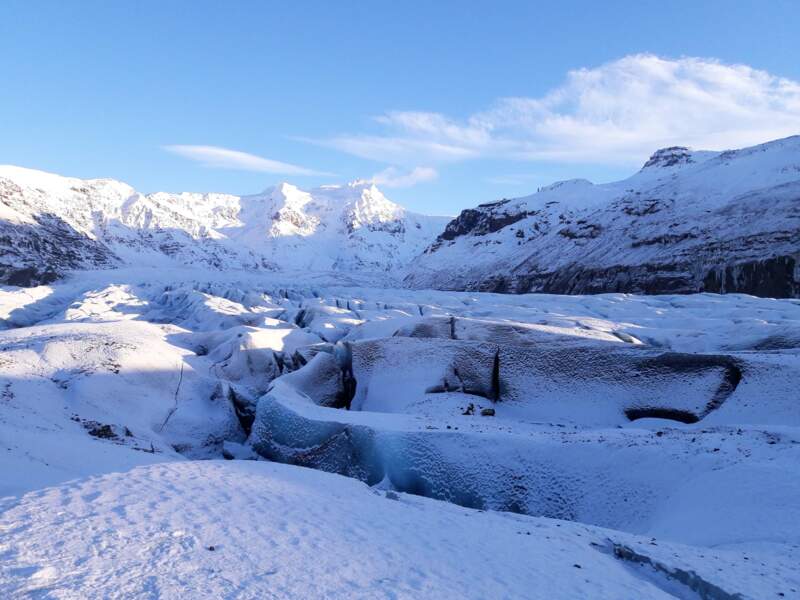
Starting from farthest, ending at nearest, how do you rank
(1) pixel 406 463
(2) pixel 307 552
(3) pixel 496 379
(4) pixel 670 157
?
(4) pixel 670 157, (3) pixel 496 379, (1) pixel 406 463, (2) pixel 307 552

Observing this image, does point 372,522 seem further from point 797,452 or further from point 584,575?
point 797,452

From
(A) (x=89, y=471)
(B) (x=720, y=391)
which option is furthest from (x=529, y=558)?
(B) (x=720, y=391)

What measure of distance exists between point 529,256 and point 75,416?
100 meters

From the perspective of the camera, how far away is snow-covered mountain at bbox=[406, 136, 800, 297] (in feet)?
226

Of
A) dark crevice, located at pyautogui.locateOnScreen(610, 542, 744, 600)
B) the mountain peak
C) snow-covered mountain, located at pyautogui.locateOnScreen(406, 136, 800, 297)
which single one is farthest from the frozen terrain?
the mountain peak

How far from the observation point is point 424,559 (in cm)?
670

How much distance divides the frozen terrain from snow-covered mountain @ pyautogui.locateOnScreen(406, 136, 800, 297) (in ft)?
160

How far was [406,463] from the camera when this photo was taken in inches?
521

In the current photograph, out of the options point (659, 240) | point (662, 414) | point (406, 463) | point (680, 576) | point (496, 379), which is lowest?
point (406, 463)

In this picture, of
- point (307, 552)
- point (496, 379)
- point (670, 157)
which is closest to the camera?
point (307, 552)

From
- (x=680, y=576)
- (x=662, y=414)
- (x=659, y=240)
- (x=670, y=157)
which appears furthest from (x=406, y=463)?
(x=670, y=157)

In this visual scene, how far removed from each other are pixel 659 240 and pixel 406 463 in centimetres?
8399

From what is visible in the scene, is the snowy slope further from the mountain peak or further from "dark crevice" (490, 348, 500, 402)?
the mountain peak

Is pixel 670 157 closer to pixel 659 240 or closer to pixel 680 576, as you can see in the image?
pixel 659 240
